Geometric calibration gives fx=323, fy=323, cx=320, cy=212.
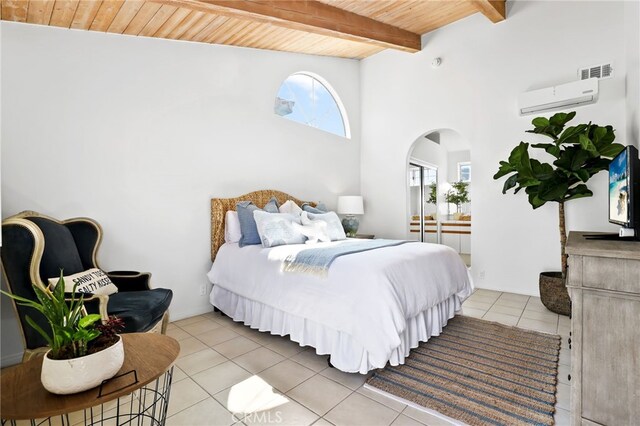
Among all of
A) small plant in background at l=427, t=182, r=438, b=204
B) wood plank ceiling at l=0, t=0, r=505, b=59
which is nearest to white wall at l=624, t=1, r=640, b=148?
wood plank ceiling at l=0, t=0, r=505, b=59

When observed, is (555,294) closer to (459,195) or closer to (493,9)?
(493,9)

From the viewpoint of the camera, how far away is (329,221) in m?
3.71

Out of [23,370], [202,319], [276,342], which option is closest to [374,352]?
[276,342]

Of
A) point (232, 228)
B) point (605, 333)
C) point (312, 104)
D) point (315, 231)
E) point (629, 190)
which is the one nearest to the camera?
point (605, 333)

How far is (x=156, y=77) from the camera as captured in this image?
316cm

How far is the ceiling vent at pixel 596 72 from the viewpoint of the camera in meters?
3.41

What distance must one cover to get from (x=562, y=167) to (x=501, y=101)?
1.32 m

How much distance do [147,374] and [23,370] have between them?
481 millimetres

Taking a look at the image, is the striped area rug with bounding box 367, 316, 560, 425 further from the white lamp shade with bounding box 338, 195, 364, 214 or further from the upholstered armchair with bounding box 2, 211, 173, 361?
the white lamp shade with bounding box 338, 195, 364, 214

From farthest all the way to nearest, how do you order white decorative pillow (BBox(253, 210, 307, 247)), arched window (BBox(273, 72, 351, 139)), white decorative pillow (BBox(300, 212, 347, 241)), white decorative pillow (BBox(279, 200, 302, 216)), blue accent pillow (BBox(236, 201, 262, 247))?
1. arched window (BBox(273, 72, 351, 139))
2. white decorative pillow (BBox(279, 200, 302, 216))
3. white decorative pillow (BBox(300, 212, 347, 241))
4. blue accent pillow (BBox(236, 201, 262, 247))
5. white decorative pillow (BBox(253, 210, 307, 247))

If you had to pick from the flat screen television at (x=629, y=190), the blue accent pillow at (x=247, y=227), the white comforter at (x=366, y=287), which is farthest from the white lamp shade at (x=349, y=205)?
the flat screen television at (x=629, y=190)

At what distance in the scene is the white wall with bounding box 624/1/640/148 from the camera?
8.46 ft

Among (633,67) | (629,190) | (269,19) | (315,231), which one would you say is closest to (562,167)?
(633,67)

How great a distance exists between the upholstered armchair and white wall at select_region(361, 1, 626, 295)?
150 inches
